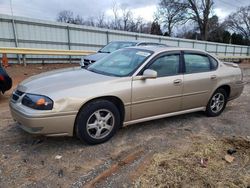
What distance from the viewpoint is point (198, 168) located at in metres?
2.93

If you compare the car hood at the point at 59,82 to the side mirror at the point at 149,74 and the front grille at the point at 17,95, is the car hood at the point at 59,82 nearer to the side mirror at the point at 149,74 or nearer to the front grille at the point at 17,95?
the front grille at the point at 17,95

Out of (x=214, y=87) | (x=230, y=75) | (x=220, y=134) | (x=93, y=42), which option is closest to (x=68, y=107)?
(x=220, y=134)

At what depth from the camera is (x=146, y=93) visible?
3.80 meters

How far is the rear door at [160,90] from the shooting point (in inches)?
148

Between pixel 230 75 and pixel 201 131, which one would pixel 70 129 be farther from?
pixel 230 75

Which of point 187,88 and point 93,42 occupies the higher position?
point 93,42

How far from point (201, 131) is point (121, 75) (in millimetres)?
1887

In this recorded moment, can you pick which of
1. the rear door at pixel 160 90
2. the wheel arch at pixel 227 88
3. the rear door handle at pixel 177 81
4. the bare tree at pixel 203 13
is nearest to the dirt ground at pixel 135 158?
the rear door at pixel 160 90

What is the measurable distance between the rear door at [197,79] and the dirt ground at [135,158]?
552 mm

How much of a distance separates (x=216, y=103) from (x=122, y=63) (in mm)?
2425

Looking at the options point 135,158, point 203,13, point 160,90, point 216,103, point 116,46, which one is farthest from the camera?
point 203,13

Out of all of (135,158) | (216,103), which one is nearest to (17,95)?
(135,158)

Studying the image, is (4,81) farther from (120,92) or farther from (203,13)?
(203,13)

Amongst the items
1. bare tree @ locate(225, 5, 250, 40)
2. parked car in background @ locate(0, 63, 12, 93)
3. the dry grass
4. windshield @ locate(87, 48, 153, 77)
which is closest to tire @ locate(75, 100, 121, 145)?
windshield @ locate(87, 48, 153, 77)
